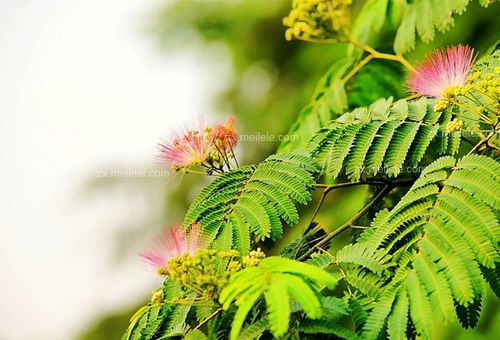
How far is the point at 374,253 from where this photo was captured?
1.61m

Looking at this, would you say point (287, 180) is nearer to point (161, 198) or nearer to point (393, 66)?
point (393, 66)

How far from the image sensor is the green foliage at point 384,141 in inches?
76.8

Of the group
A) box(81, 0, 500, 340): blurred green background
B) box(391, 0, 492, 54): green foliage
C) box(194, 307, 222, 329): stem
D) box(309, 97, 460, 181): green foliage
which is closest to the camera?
box(194, 307, 222, 329): stem

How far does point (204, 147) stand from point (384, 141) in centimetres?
49

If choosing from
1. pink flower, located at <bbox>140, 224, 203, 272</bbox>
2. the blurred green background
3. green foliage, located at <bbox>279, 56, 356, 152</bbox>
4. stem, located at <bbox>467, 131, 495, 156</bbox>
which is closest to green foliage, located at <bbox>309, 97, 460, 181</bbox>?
stem, located at <bbox>467, 131, 495, 156</bbox>

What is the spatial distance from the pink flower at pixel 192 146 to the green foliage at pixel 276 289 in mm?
667

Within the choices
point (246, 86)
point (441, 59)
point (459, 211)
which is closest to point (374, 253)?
point (459, 211)

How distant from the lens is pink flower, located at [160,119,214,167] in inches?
79.7

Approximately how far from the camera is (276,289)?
1.32 meters

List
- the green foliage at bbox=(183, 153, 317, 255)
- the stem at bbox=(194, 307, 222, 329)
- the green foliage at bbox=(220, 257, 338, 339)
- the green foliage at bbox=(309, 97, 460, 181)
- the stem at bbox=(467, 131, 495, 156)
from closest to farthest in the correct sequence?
1. the green foliage at bbox=(220, 257, 338, 339)
2. the stem at bbox=(194, 307, 222, 329)
3. the stem at bbox=(467, 131, 495, 156)
4. the green foliage at bbox=(183, 153, 317, 255)
5. the green foliage at bbox=(309, 97, 460, 181)

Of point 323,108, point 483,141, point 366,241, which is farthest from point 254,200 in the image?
point 323,108

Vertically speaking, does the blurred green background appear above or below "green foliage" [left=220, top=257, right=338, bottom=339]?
above

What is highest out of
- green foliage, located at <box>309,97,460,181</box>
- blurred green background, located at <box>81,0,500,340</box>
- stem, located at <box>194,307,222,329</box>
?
blurred green background, located at <box>81,0,500,340</box>

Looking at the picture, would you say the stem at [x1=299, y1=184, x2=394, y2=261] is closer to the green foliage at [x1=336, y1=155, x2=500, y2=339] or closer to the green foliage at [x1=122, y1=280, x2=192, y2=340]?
the green foliage at [x1=336, y1=155, x2=500, y2=339]
